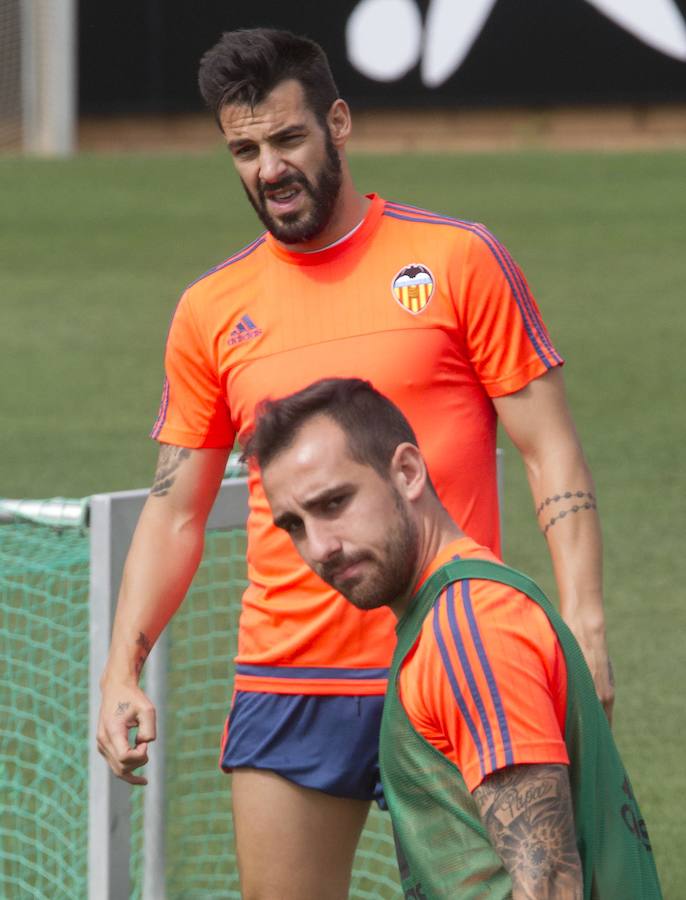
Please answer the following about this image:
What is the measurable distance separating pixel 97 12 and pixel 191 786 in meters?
18.5

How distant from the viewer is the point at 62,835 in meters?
5.12

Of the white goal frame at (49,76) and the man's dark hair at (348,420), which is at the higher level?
the white goal frame at (49,76)

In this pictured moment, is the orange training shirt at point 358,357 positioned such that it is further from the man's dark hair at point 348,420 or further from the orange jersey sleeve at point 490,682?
the orange jersey sleeve at point 490,682

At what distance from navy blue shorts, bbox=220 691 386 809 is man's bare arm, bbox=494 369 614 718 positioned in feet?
1.59

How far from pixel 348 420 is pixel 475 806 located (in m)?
0.57

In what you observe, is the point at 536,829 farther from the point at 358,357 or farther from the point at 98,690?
the point at 98,690

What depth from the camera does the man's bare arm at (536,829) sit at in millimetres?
2316

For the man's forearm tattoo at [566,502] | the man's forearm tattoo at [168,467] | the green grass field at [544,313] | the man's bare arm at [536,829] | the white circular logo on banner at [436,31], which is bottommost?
the man's bare arm at [536,829]

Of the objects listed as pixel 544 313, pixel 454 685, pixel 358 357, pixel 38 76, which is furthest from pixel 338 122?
pixel 38 76

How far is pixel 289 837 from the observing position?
142 inches

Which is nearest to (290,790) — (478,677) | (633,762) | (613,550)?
(478,677)

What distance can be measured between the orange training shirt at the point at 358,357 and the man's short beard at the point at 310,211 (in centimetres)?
→ 7

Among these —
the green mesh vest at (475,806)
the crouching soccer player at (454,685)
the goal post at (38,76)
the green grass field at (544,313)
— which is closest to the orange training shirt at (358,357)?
the crouching soccer player at (454,685)

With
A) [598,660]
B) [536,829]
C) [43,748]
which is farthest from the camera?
[43,748]
